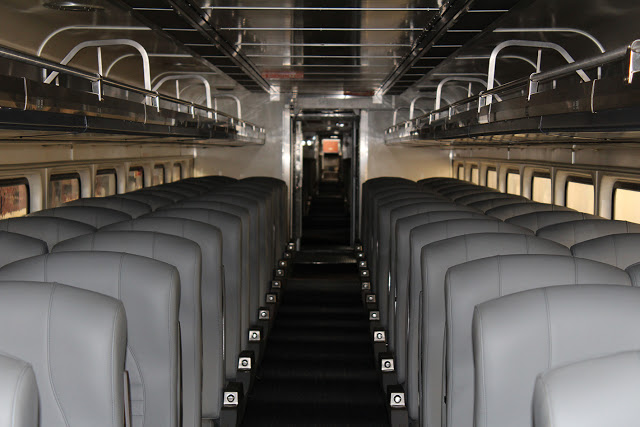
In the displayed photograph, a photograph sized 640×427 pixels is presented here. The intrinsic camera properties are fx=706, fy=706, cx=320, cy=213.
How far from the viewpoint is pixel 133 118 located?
15.4ft


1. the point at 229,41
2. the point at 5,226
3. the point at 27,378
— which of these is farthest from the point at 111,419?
the point at 229,41

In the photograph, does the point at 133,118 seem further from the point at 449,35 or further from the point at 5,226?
the point at 449,35

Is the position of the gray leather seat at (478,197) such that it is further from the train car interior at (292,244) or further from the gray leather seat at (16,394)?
the gray leather seat at (16,394)

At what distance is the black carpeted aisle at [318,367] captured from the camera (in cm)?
580

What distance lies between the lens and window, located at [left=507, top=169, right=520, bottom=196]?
11766mm

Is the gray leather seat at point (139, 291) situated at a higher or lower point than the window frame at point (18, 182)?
lower

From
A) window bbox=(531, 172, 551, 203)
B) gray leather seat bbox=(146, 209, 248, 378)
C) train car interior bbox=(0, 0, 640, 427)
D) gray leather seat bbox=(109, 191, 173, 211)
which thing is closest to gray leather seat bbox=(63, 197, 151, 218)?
train car interior bbox=(0, 0, 640, 427)

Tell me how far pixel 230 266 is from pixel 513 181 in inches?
311

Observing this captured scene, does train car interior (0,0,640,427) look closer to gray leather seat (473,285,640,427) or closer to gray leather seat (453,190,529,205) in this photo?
gray leather seat (473,285,640,427)

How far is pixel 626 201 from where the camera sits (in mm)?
7004

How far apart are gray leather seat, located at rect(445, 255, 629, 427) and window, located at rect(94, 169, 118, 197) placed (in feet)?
24.5

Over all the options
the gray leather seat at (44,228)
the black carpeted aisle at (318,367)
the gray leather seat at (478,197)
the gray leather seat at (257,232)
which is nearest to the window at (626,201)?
the gray leather seat at (478,197)

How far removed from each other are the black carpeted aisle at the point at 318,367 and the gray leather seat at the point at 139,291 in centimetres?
233

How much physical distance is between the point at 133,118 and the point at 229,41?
3257 mm
